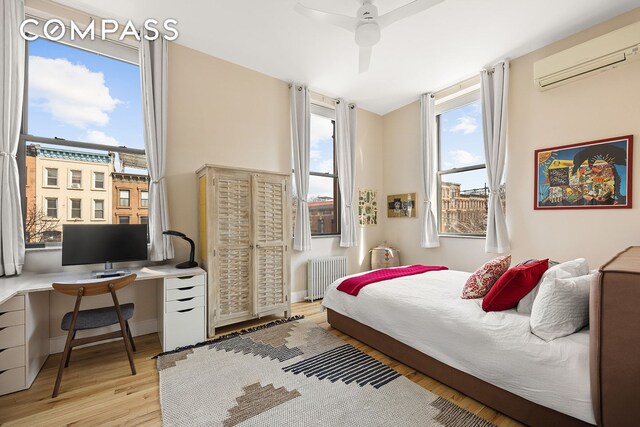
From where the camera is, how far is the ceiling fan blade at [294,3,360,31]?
229 centimetres

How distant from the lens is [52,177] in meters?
2.64

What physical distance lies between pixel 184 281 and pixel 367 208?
3.27 metres

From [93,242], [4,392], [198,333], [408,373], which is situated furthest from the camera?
[198,333]

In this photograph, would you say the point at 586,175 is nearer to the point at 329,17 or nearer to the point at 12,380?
the point at 329,17

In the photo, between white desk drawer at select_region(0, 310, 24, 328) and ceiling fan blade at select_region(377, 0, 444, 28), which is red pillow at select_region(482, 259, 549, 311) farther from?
white desk drawer at select_region(0, 310, 24, 328)

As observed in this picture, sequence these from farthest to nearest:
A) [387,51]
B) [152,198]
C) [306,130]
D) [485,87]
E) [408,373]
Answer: [306,130]
[485,87]
[387,51]
[152,198]
[408,373]

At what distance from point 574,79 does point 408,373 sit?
11.2 feet

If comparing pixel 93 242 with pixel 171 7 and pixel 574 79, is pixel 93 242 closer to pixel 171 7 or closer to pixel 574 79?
pixel 171 7

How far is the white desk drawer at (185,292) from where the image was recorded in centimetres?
262

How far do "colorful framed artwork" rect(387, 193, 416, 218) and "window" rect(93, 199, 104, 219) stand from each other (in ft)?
13.7

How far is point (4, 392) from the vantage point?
6.37 feet

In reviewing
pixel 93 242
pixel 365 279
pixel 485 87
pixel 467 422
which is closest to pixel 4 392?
pixel 93 242

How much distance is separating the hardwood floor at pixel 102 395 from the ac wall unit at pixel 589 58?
3.28m

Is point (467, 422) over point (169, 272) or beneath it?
beneath
